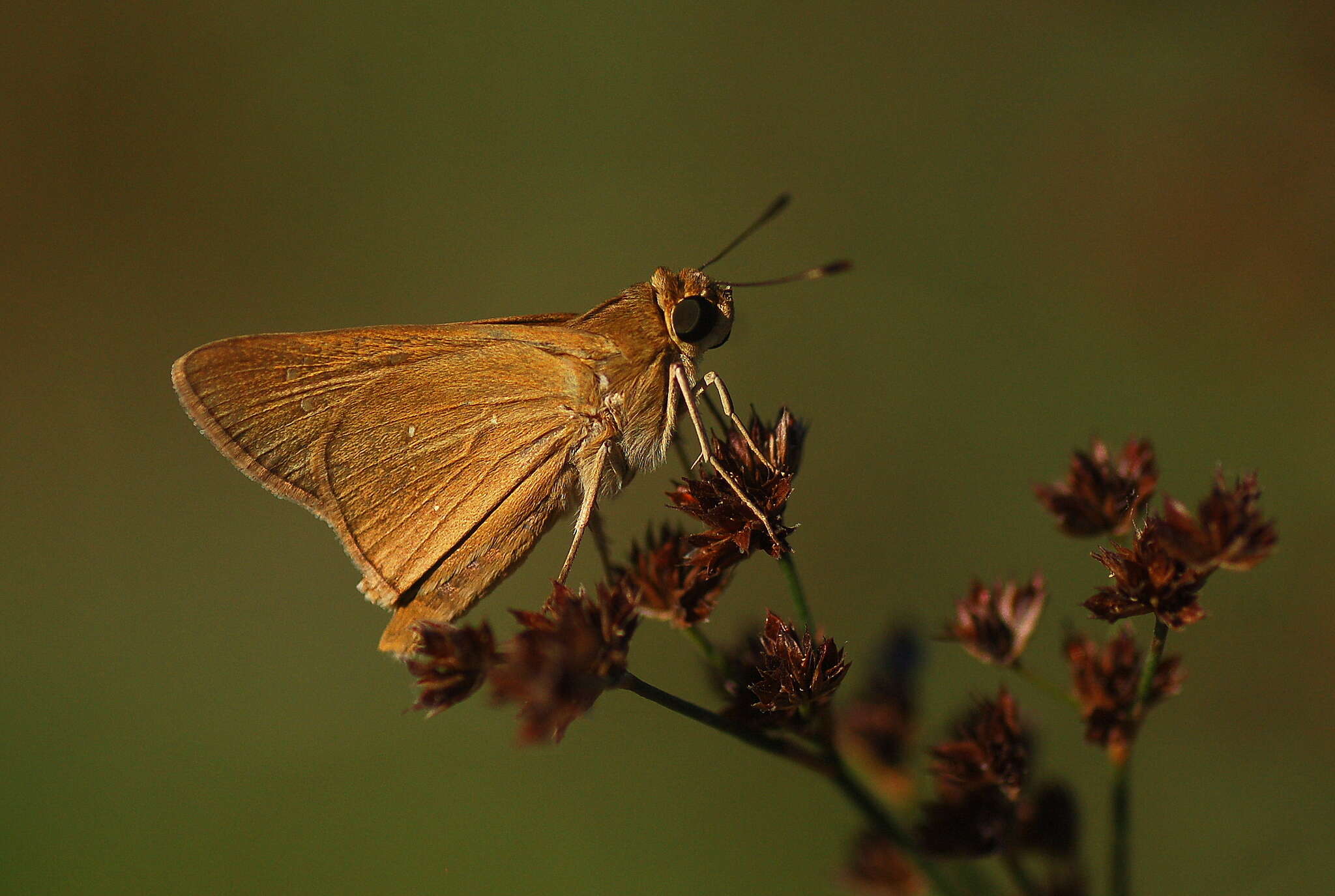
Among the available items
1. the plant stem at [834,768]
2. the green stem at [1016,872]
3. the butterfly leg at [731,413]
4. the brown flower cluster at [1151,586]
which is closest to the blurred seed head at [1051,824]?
the green stem at [1016,872]

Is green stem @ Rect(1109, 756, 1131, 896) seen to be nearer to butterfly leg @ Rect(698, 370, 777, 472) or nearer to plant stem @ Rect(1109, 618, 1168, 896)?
plant stem @ Rect(1109, 618, 1168, 896)

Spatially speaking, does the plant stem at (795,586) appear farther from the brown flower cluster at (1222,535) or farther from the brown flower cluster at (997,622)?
the brown flower cluster at (1222,535)

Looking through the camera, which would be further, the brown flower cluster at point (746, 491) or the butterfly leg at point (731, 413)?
the butterfly leg at point (731, 413)

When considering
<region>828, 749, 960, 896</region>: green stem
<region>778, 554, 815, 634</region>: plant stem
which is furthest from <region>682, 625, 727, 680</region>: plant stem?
<region>828, 749, 960, 896</region>: green stem

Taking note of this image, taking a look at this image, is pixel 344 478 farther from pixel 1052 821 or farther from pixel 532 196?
pixel 532 196

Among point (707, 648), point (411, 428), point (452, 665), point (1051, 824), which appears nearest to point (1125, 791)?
point (1051, 824)

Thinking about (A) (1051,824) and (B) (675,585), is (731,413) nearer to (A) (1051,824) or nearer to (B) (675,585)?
(B) (675,585)
